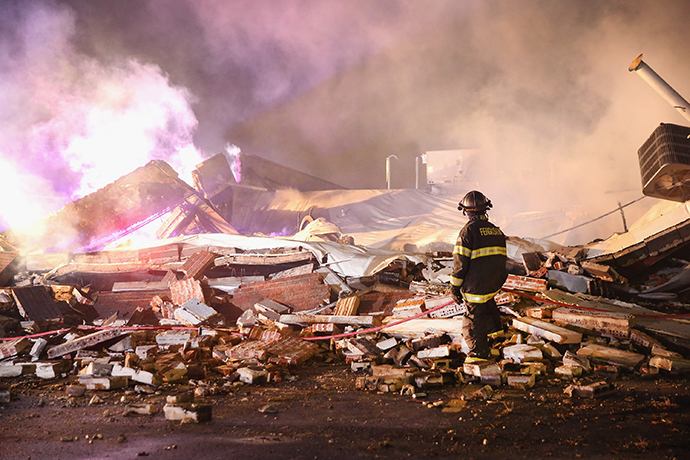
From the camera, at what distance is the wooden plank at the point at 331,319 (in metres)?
5.39

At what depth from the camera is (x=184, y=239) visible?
27.6 ft

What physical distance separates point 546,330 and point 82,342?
541 centimetres

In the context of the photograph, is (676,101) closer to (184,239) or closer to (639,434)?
(639,434)

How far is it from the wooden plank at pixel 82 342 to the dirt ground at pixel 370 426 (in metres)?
1.34

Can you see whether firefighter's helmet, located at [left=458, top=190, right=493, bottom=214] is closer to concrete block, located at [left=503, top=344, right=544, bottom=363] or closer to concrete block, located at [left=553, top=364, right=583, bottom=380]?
concrete block, located at [left=503, top=344, right=544, bottom=363]

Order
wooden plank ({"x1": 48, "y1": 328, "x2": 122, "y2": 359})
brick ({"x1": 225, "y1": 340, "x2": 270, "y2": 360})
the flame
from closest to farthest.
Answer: brick ({"x1": 225, "y1": 340, "x2": 270, "y2": 360}) → wooden plank ({"x1": 48, "y1": 328, "x2": 122, "y2": 359}) → the flame

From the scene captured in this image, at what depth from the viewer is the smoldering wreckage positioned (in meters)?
A: 3.76

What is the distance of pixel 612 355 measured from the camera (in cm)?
375

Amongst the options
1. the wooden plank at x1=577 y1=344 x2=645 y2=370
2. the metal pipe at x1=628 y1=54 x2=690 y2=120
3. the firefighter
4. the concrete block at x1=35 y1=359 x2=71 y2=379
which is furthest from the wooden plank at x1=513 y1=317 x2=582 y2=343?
the metal pipe at x1=628 y1=54 x2=690 y2=120

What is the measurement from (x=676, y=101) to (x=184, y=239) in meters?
→ 10.5

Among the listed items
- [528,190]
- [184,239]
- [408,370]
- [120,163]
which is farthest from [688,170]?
[120,163]

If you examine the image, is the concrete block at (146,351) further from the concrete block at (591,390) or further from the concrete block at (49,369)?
the concrete block at (591,390)

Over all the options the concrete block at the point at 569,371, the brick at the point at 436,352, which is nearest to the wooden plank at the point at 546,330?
the concrete block at the point at 569,371

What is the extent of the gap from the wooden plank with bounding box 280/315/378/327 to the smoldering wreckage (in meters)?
0.02
